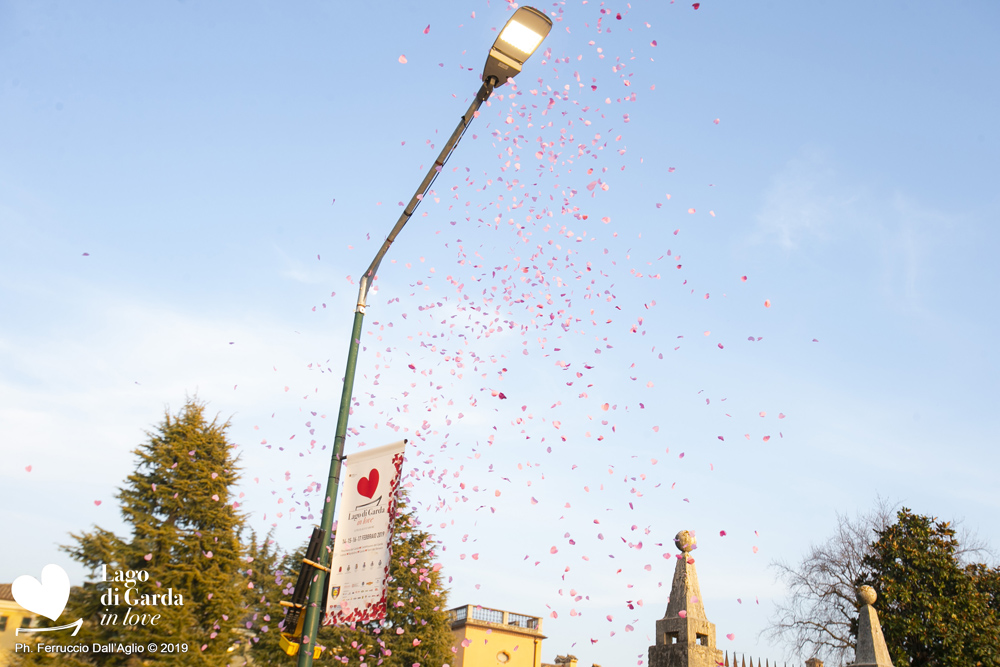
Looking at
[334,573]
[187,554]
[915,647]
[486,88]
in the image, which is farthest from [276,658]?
[486,88]

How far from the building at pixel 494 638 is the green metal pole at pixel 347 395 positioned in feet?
123

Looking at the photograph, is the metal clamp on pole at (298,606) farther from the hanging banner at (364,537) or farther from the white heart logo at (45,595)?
the white heart logo at (45,595)

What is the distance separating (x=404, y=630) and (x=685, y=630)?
2779 centimetres

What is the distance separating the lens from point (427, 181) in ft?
28.0

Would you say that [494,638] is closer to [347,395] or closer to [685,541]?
[685,541]

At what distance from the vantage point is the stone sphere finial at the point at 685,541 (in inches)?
456

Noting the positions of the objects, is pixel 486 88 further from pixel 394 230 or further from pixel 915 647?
pixel 915 647

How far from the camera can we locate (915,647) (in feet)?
75.0

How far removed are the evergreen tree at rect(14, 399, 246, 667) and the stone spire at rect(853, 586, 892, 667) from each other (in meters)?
22.6

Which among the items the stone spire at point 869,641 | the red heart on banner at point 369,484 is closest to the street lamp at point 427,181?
the red heart on banner at point 369,484

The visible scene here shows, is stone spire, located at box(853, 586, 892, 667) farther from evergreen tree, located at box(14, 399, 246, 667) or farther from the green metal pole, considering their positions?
evergreen tree, located at box(14, 399, 246, 667)

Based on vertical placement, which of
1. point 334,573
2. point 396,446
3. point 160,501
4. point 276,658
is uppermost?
point 160,501

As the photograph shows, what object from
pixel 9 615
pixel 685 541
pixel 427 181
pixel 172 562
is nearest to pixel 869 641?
pixel 685 541

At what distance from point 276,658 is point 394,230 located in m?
31.8
